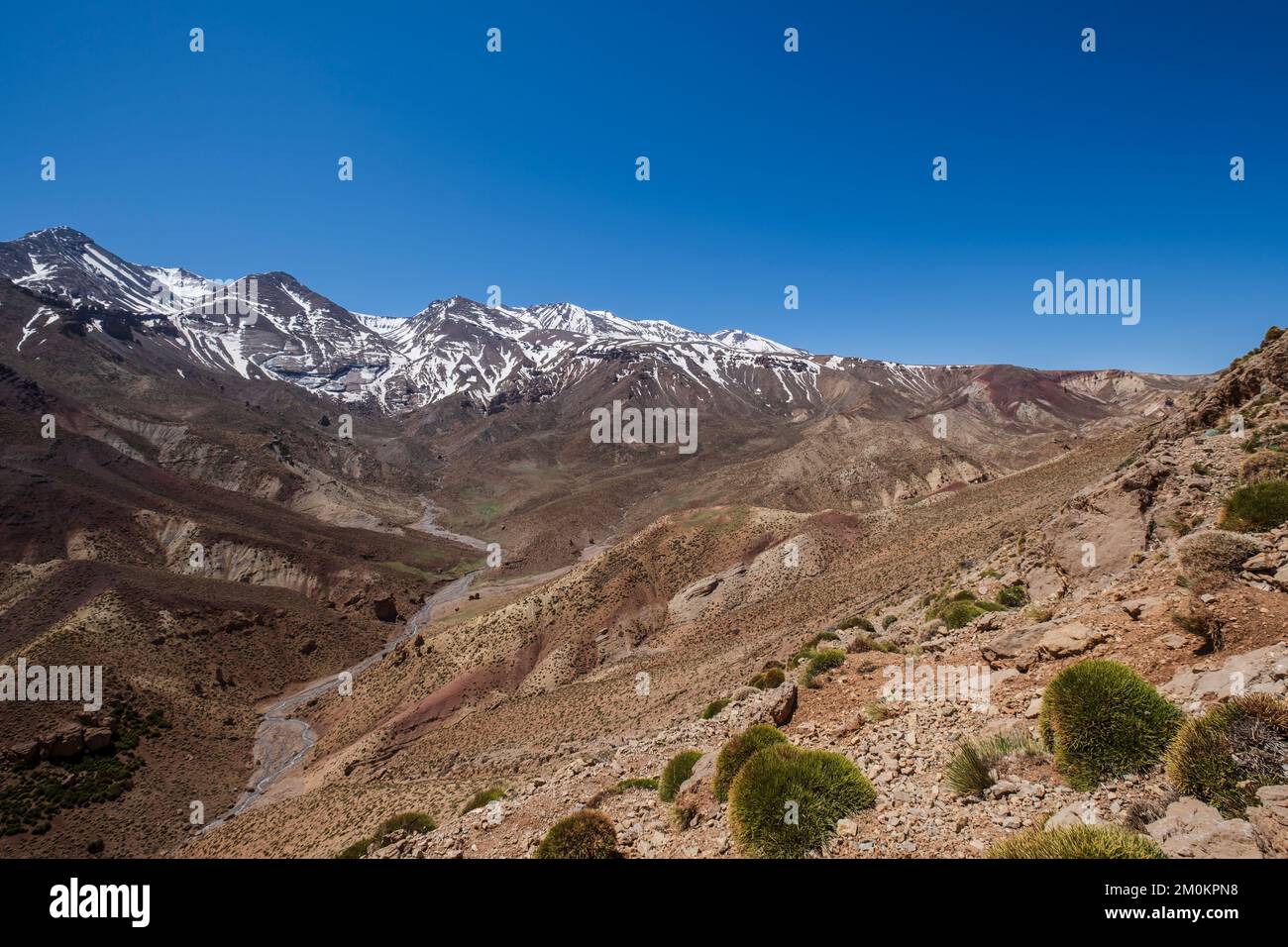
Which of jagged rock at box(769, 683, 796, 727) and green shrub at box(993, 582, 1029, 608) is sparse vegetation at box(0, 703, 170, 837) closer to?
jagged rock at box(769, 683, 796, 727)

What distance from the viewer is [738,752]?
30.8 feet

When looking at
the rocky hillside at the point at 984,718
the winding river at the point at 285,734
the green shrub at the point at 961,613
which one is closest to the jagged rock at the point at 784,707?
the rocky hillside at the point at 984,718

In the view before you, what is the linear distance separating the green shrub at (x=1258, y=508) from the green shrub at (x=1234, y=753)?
7.36 m

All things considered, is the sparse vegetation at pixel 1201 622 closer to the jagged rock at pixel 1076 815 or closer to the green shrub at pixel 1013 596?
the jagged rock at pixel 1076 815

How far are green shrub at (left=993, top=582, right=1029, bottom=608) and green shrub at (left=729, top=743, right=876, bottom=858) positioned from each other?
39.1ft

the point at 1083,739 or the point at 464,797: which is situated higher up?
the point at 1083,739

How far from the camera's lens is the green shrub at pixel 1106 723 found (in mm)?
6055

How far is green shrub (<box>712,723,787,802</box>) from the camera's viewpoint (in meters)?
8.97

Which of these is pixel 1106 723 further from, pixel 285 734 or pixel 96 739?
pixel 285 734

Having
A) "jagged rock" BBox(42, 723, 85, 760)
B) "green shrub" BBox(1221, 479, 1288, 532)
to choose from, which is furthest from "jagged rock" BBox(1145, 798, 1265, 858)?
"jagged rock" BBox(42, 723, 85, 760)

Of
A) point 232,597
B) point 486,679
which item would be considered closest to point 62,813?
point 486,679
